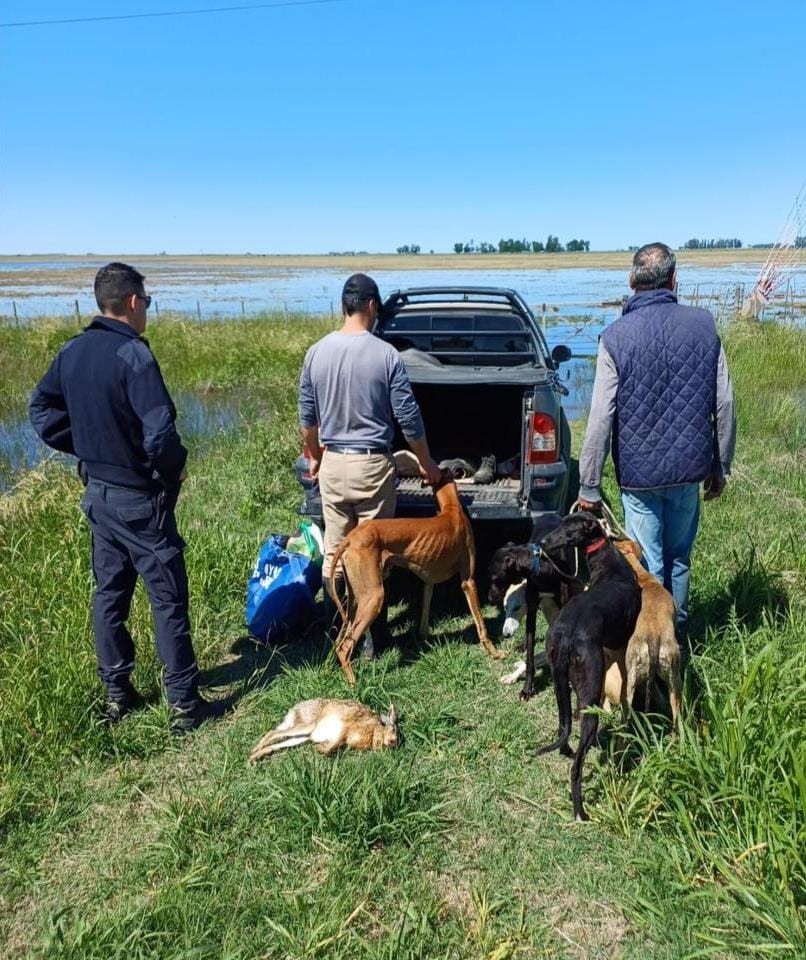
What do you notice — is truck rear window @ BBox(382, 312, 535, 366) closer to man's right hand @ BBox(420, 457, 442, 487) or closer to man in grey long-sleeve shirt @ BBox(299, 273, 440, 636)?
man's right hand @ BBox(420, 457, 442, 487)

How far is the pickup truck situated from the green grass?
2.92ft

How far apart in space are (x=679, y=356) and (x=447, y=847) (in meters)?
2.20

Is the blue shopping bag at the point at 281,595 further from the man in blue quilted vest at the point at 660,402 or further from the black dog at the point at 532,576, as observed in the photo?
the man in blue quilted vest at the point at 660,402

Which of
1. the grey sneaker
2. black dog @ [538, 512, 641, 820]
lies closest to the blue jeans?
black dog @ [538, 512, 641, 820]

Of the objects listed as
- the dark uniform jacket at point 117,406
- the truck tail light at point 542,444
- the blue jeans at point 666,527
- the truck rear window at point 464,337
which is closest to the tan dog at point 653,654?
the blue jeans at point 666,527

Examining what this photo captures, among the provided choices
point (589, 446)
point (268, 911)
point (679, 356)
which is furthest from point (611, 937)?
point (679, 356)

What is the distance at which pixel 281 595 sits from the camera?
4039 mm

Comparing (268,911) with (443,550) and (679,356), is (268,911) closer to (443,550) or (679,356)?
(443,550)

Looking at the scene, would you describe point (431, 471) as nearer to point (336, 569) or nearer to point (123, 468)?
point (336, 569)

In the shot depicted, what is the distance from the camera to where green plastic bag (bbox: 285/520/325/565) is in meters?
4.41

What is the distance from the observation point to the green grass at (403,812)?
85.9 inches

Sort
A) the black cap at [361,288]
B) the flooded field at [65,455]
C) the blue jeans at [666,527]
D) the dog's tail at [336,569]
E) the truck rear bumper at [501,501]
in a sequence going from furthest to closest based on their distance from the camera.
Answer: the flooded field at [65,455] < the truck rear bumper at [501,501] < the dog's tail at [336,569] < the black cap at [361,288] < the blue jeans at [666,527]

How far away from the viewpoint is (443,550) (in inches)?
153

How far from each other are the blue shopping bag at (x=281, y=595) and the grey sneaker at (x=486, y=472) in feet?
4.76
